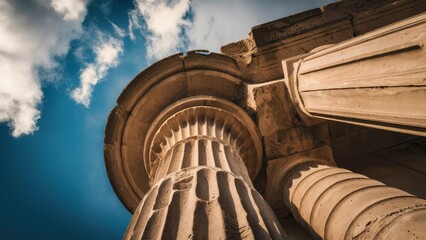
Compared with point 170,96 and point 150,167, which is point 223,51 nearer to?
point 170,96

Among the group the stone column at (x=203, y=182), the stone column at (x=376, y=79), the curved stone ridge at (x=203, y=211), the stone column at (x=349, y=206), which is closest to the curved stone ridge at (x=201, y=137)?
the stone column at (x=203, y=182)

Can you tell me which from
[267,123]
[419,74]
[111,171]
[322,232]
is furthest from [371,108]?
[111,171]

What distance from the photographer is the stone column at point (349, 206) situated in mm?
2004

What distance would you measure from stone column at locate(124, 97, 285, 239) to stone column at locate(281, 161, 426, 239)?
71 centimetres

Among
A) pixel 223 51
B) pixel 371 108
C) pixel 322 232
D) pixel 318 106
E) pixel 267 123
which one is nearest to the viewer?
pixel 371 108

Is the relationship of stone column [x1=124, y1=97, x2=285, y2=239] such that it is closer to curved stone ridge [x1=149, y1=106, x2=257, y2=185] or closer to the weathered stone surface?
curved stone ridge [x1=149, y1=106, x2=257, y2=185]

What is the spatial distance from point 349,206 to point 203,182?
4.53ft

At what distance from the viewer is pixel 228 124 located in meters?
4.29

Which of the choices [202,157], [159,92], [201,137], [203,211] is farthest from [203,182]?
[159,92]

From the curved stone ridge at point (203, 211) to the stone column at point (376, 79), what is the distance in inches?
46.7

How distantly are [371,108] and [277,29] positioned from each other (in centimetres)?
282

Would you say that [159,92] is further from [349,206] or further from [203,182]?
[349,206]

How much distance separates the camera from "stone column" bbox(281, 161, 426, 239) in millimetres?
2004

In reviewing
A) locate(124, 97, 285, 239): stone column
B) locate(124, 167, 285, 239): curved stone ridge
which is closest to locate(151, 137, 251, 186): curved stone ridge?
locate(124, 97, 285, 239): stone column
